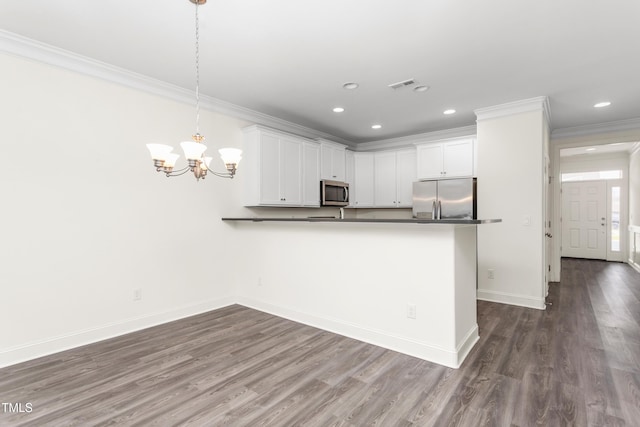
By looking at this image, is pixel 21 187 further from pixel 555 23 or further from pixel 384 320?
pixel 555 23

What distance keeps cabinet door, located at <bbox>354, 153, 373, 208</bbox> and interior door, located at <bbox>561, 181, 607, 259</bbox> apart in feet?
18.5

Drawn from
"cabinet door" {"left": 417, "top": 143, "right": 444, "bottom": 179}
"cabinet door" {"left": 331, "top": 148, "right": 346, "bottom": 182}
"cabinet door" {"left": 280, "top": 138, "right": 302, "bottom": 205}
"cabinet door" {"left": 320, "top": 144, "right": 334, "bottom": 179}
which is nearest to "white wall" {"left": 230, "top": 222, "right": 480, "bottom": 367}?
"cabinet door" {"left": 280, "top": 138, "right": 302, "bottom": 205}

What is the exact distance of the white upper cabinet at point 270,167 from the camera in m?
4.23

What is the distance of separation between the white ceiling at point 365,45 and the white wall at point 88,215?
0.41 metres

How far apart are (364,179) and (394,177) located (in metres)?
0.58

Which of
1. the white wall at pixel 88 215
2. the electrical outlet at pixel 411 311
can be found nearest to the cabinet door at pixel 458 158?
the electrical outlet at pixel 411 311

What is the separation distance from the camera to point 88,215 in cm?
299

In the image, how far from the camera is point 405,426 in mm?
1812

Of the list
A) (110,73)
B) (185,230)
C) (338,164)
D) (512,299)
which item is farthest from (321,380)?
(338,164)

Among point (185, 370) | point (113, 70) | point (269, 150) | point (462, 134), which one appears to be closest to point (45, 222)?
point (113, 70)

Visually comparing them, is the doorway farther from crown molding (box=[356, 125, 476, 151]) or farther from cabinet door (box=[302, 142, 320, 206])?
cabinet door (box=[302, 142, 320, 206])

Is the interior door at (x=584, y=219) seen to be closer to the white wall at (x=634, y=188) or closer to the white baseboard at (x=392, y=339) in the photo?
the white wall at (x=634, y=188)

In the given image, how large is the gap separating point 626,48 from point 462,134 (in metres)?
2.61

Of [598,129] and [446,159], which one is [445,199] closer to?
[446,159]
